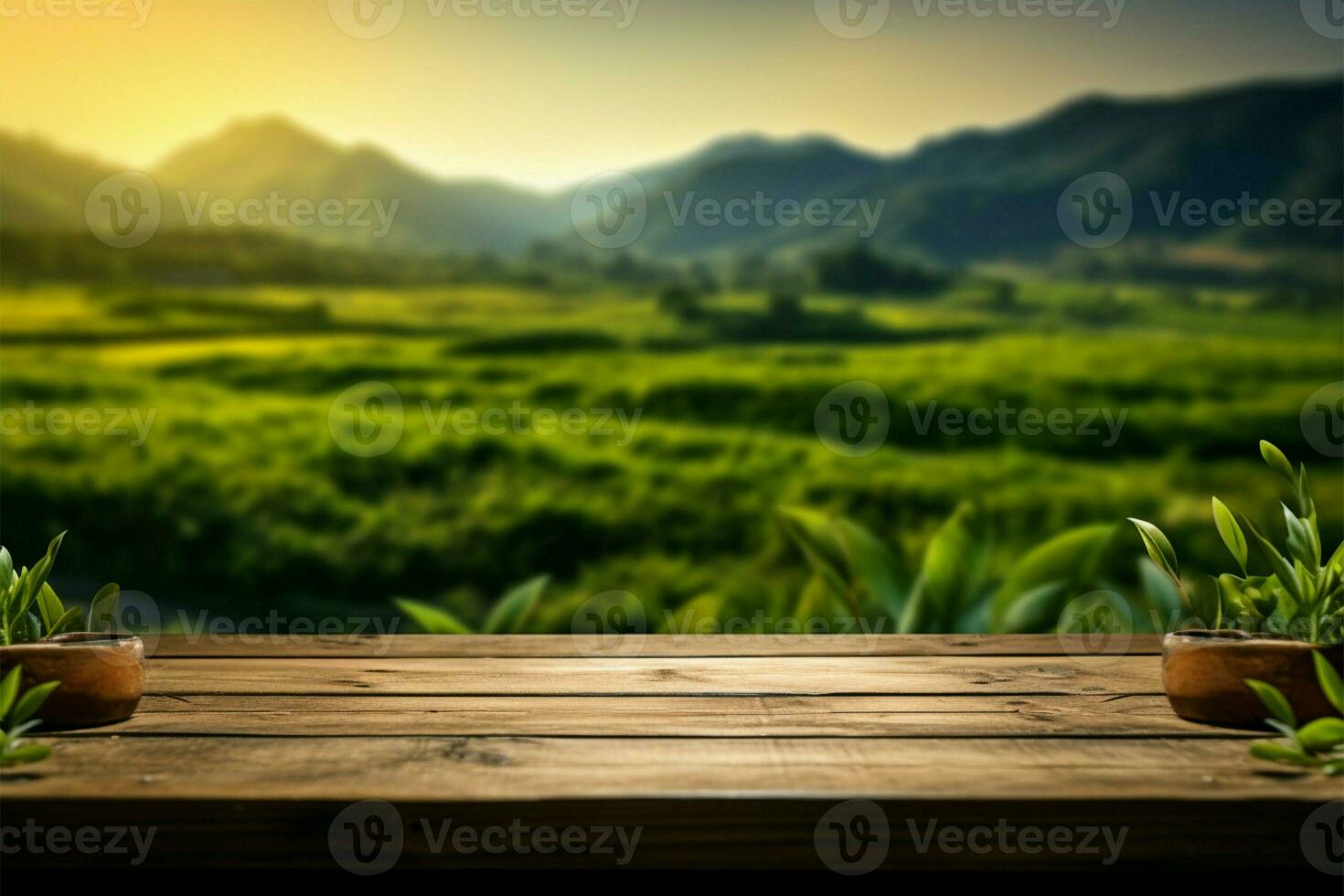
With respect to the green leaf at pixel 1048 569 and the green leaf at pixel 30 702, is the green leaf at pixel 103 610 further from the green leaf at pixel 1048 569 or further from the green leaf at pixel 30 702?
the green leaf at pixel 1048 569

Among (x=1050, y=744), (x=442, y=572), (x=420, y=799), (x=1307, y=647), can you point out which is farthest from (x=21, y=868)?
(x=442, y=572)

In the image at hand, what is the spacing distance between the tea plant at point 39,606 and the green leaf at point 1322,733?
108cm

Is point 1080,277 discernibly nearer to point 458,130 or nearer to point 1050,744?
point 458,130

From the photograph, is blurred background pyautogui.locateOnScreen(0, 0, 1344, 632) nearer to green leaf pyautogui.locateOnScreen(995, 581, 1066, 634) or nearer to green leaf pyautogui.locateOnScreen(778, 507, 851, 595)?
green leaf pyautogui.locateOnScreen(778, 507, 851, 595)

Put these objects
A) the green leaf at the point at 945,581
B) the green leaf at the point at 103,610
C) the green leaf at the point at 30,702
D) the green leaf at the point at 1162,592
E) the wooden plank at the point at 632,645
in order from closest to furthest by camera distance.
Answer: the green leaf at the point at 30,702, the green leaf at the point at 103,610, the wooden plank at the point at 632,645, the green leaf at the point at 945,581, the green leaf at the point at 1162,592

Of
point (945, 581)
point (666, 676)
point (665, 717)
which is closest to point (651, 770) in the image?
point (665, 717)

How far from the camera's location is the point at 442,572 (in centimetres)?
291

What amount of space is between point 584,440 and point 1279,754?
2203 mm

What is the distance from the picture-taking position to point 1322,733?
3.04 feet

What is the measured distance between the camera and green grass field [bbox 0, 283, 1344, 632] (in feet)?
9.51

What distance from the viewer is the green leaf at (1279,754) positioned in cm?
93

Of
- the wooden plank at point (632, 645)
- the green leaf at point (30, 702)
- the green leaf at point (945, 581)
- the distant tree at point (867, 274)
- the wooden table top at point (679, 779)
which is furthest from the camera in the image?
the distant tree at point (867, 274)

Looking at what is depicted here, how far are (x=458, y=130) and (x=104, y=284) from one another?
3.34ft

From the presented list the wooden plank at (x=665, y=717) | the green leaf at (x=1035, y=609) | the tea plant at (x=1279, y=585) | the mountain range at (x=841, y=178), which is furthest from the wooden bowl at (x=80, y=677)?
the mountain range at (x=841, y=178)
